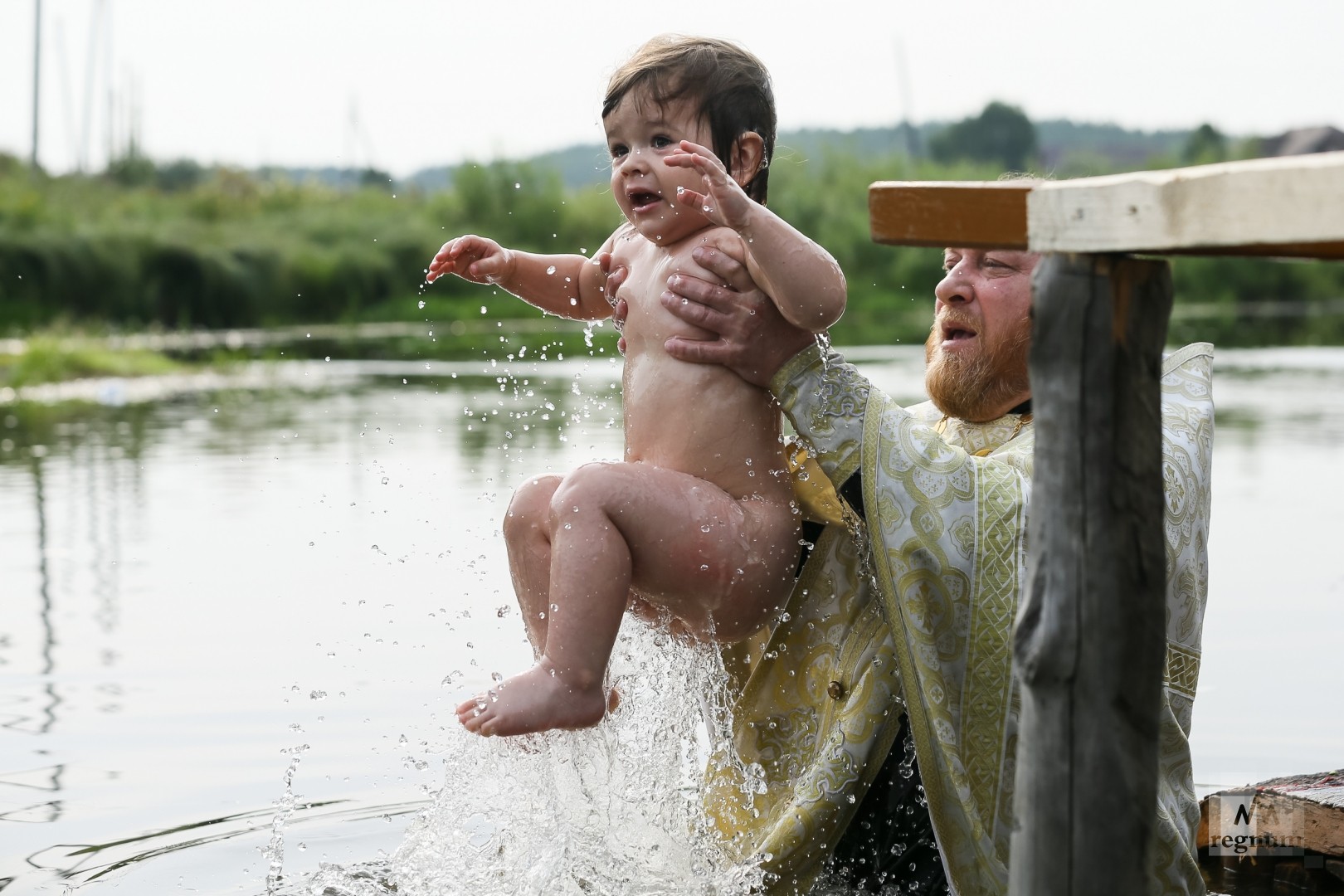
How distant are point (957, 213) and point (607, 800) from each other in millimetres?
1581

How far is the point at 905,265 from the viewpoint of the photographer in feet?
116

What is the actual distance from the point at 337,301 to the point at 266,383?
13.7 metres

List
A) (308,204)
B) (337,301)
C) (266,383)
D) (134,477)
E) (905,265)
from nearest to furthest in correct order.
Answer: (134,477)
(266,383)
(337,301)
(905,265)
(308,204)

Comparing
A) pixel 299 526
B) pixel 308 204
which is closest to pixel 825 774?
pixel 299 526

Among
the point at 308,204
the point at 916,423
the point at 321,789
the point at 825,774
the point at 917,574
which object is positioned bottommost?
the point at 321,789

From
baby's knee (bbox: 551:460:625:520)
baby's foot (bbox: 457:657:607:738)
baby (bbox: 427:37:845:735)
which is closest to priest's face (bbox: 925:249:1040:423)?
baby (bbox: 427:37:845:735)

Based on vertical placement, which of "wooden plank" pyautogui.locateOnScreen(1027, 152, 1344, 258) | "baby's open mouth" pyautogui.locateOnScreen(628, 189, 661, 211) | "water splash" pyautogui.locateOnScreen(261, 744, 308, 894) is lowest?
"water splash" pyautogui.locateOnScreen(261, 744, 308, 894)

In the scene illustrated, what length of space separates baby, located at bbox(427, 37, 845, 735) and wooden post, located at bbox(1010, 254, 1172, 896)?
89 centimetres

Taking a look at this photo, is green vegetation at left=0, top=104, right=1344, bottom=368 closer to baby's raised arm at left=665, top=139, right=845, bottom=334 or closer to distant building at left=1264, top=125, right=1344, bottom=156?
distant building at left=1264, top=125, right=1344, bottom=156

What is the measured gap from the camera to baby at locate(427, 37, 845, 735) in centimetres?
278

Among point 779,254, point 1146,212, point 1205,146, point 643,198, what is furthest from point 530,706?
point 1205,146

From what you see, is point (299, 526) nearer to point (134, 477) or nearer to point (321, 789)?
point (134, 477)

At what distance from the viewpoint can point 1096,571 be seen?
1975 mm

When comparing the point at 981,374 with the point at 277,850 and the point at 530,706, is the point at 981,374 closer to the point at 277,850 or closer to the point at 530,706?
the point at 530,706
